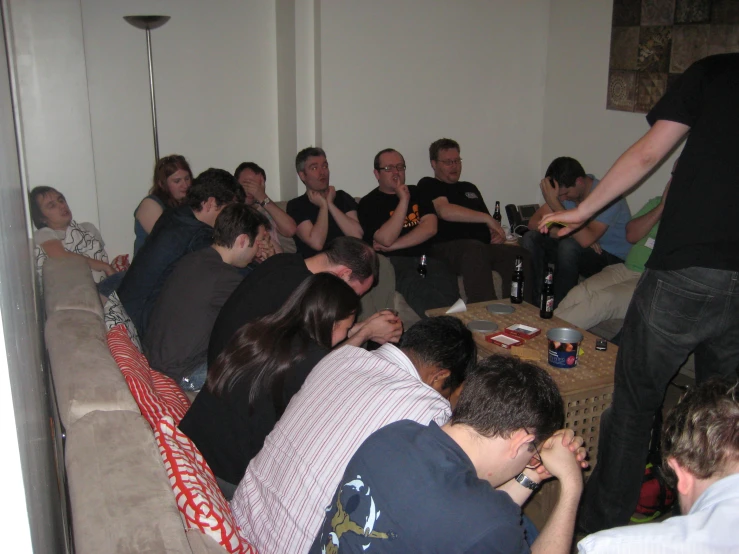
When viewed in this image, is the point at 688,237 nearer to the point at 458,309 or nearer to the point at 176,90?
the point at 458,309

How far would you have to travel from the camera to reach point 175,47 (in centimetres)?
477

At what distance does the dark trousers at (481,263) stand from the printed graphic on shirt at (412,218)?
8.5 inches

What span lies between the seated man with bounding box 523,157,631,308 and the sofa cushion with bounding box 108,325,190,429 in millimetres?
2569

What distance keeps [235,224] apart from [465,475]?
191cm

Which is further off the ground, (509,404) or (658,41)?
(658,41)

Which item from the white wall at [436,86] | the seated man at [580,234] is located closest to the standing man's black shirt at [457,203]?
the seated man at [580,234]

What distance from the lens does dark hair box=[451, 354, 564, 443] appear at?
139 cm

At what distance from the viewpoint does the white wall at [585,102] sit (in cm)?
468

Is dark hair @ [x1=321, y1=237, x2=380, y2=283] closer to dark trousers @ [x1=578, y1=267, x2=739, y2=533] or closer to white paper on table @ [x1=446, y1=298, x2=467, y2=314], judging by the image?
white paper on table @ [x1=446, y1=298, x2=467, y2=314]

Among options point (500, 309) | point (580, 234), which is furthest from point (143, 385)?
point (580, 234)

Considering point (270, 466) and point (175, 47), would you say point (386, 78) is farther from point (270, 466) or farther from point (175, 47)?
point (270, 466)

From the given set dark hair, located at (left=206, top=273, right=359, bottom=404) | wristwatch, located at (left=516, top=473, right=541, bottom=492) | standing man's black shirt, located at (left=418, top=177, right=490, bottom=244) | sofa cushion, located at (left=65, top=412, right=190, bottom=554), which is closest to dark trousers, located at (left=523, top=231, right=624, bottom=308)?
standing man's black shirt, located at (left=418, top=177, right=490, bottom=244)

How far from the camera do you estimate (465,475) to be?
1.22 m

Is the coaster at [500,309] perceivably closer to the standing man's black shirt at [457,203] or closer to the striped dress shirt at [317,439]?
the standing man's black shirt at [457,203]
